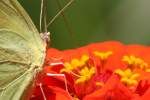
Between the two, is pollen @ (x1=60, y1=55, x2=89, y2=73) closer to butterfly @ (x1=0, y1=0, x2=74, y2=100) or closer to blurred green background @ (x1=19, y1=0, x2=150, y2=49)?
butterfly @ (x1=0, y1=0, x2=74, y2=100)

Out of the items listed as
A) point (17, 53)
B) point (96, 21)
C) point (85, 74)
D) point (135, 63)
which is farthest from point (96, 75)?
point (96, 21)

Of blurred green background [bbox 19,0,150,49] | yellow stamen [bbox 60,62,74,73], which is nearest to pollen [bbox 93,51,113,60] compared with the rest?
yellow stamen [bbox 60,62,74,73]

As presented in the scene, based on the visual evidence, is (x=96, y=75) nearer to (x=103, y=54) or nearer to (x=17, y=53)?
(x=103, y=54)

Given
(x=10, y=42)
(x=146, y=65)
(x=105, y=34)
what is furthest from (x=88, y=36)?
(x=10, y=42)

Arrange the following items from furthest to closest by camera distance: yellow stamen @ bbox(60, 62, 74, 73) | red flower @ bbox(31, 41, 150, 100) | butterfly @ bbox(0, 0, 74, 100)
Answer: yellow stamen @ bbox(60, 62, 74, 73) → butterfly @ bbox(0, 0, 74, 100) → red flower @ bbox(31, 41, 150, 100)

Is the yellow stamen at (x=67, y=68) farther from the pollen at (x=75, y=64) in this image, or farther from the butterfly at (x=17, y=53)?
the butterfly at (x=17, y=53)

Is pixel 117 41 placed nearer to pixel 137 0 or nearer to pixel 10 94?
pixel 137 0
